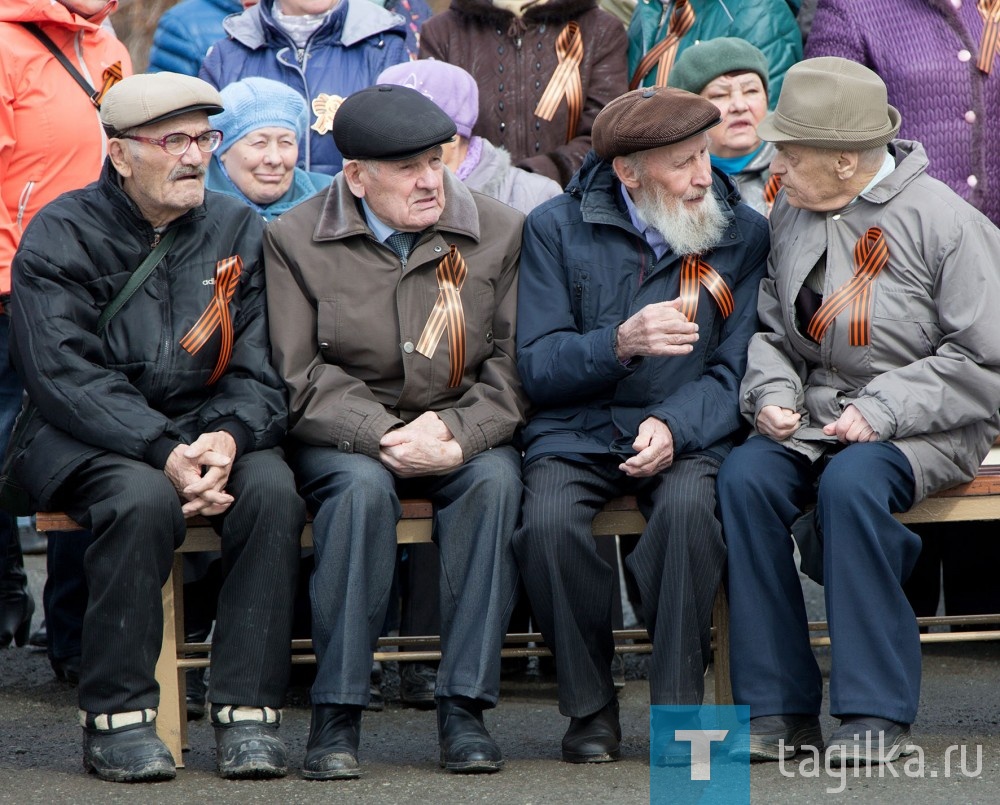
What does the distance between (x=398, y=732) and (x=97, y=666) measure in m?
1.13

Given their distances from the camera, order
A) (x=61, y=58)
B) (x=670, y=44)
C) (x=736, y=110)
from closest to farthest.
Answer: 1. (x=61, y=58)
2. (x=736, y=110)
3. (x=670, y=44)

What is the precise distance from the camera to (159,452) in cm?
469

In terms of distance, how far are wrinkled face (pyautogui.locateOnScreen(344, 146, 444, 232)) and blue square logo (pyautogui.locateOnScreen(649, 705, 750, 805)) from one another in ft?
5.55

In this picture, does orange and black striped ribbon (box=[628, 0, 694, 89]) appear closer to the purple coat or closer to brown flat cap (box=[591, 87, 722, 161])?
the purple coat

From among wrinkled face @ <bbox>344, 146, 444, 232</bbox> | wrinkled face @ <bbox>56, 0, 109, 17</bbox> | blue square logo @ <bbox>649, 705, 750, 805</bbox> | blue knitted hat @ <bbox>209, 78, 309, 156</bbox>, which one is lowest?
blue square logo @ <bbox>649, 705, 750, 805</bbox>

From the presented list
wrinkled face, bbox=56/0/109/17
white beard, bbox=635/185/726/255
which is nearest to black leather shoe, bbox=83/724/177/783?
white beard, bbox=635/185/726/255

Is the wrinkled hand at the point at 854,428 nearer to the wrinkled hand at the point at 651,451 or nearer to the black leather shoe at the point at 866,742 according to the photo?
the wrinkled hand at the point at 651,451

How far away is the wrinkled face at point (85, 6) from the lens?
19.1 ft

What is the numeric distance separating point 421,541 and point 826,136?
5.72 ft

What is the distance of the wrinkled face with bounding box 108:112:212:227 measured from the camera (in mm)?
4820

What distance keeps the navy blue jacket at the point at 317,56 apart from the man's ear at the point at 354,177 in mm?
1168

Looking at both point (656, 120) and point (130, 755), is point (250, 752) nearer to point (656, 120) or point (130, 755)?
point (130, 755)

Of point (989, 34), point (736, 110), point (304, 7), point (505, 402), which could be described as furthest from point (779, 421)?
point (304, 7)

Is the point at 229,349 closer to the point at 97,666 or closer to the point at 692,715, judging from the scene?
the point at 97,666
